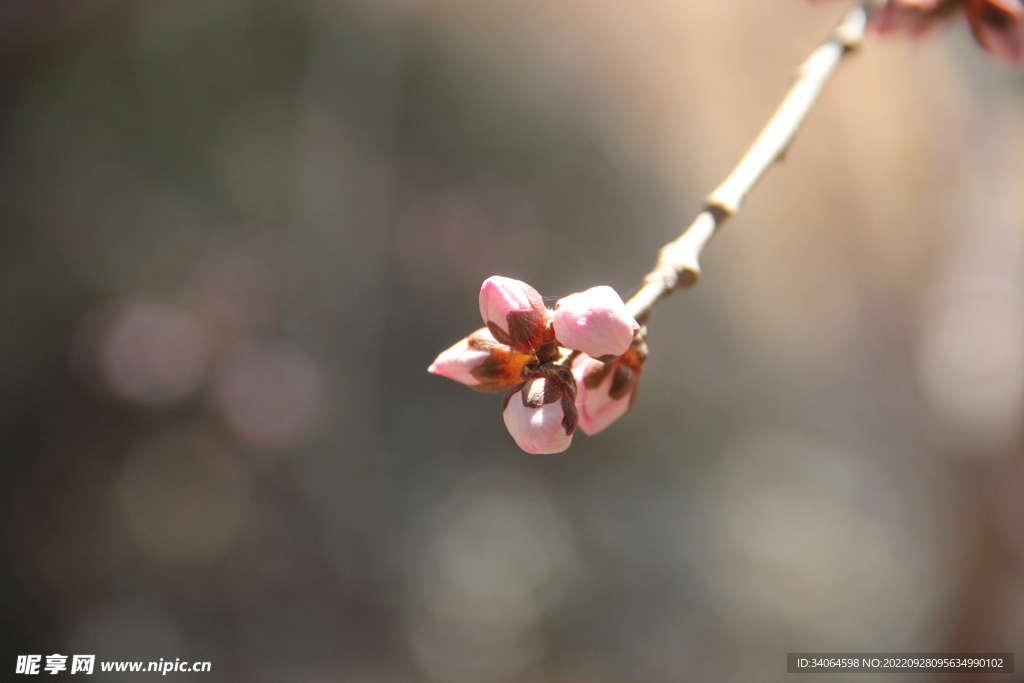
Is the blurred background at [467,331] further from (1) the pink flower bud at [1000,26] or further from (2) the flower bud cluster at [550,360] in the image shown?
(2) the flower bud cluster at [550,360]

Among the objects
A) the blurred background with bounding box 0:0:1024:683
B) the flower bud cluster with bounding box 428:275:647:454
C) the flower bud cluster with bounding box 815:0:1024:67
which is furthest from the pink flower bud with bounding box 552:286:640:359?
the blurred background with bounding box 0:0:1024:683

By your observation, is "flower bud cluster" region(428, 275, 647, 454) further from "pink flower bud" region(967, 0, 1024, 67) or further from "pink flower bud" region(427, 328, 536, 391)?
"pink flower bud" region(967, 0, 1024, 67)

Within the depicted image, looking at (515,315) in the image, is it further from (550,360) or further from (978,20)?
(978,20)

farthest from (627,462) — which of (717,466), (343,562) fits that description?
(343,562)

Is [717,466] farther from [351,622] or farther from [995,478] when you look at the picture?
[351,622]

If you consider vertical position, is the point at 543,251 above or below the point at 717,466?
above

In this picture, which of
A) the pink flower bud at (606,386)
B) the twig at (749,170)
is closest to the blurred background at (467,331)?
the twig at (749,170)
